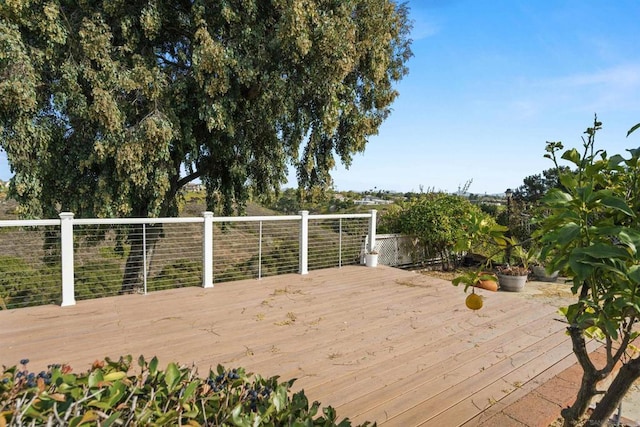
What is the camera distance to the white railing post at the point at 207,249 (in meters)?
4.93

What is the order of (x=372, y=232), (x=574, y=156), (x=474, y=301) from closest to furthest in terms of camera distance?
(x=574, y=156) < (x=474, y=301) < (x=372, y=232)

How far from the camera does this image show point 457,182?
8.85 m

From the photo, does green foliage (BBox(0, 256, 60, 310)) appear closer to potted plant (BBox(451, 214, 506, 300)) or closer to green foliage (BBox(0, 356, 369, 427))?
green foliage (BBox(0, 356, 369, 427))

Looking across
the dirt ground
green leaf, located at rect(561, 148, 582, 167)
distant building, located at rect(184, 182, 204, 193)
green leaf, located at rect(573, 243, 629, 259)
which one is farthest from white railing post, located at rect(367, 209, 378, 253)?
green leaf, located at rect(573, 243, 629, 259)

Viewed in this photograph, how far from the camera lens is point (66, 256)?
3926mm

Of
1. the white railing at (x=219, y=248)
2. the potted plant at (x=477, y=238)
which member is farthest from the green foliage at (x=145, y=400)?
the white railing at (x=219, y=248)

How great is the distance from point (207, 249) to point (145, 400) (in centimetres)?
423

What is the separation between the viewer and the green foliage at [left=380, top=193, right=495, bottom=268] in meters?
7.20

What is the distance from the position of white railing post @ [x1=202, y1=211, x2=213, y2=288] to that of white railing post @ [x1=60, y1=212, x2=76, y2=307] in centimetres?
149

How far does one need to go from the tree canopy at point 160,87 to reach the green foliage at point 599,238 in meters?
5.40

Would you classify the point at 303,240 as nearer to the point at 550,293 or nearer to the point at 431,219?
the point at 431,219

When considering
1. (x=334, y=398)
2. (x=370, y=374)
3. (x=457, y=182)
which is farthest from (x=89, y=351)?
(x=457, y=182)

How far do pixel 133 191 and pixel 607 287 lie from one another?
673 centimetres

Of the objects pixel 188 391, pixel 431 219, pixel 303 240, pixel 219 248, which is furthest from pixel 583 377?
pixel 431 219
